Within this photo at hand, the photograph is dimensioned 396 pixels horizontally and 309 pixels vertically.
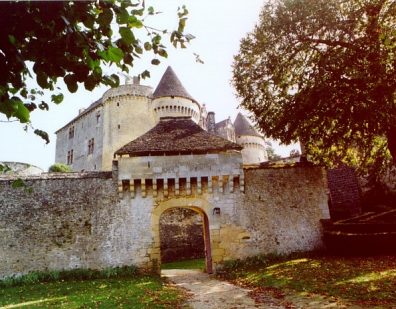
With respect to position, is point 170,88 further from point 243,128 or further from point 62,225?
point 62,225

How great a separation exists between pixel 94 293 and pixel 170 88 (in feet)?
83.3

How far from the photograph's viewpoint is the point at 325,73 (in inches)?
478

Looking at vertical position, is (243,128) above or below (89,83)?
above

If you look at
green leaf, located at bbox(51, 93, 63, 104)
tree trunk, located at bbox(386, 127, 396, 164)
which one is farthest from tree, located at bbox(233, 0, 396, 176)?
green leaf, located at bbox(51, 93, 63, 104)

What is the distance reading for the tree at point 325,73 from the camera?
11.2 meters

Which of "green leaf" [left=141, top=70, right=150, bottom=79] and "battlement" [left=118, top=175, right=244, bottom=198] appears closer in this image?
"green leaf" [left=141, top=70, right=150, bottom=79]

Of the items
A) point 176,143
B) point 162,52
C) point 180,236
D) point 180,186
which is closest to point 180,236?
point 180,236

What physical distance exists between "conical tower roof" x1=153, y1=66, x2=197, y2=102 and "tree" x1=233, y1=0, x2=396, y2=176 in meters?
18.6

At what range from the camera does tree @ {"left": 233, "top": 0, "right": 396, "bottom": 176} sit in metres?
11.2

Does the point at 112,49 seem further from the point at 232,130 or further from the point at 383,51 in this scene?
the point at 232,130

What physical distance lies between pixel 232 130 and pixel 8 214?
112ft

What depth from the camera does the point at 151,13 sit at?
366 cm

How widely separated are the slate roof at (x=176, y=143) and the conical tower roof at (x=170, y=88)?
53.8 feet

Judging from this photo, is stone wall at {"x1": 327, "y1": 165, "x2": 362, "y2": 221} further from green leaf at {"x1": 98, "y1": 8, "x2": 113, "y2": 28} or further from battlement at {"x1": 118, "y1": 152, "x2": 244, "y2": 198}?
green leaf at {"x1": 98, "y1": 8, "x2": 113, "y2": 28}
